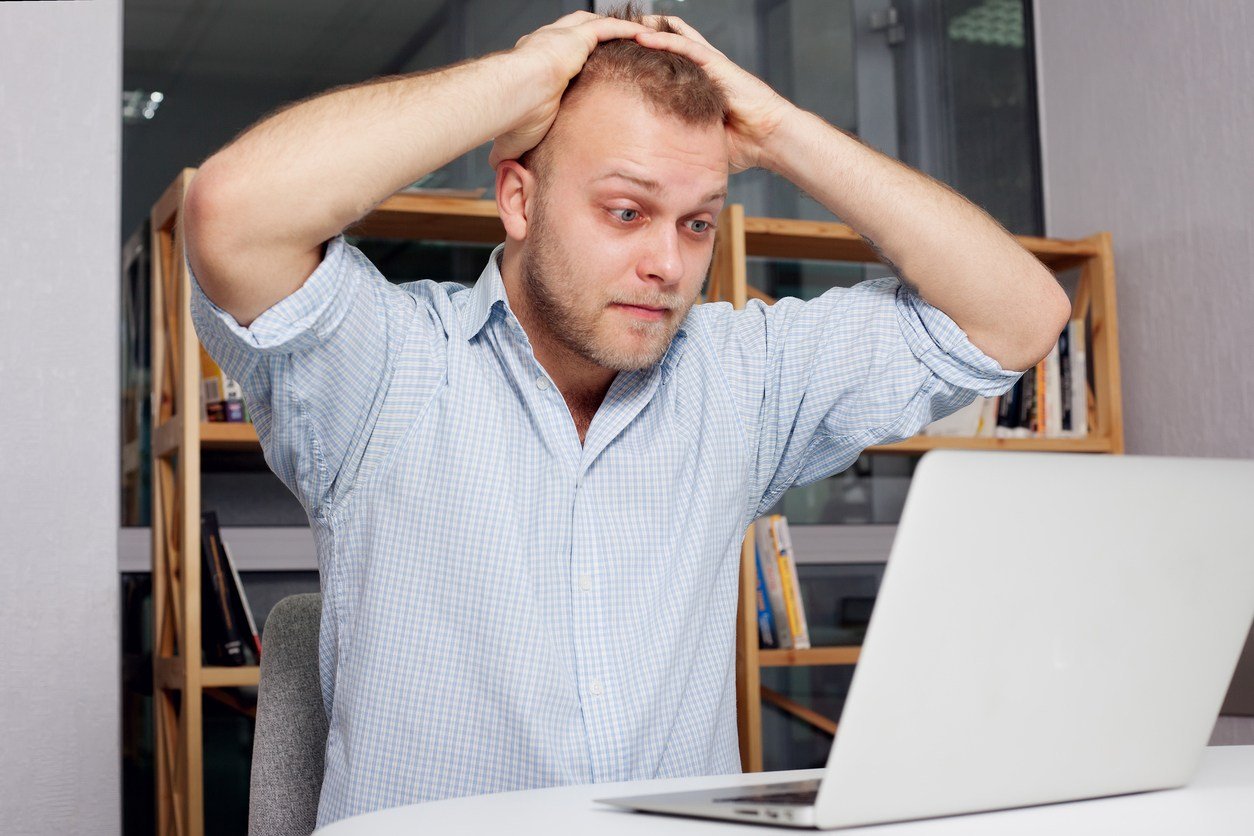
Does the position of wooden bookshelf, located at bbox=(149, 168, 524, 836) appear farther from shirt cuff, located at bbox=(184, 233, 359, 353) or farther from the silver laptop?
the silver laptop

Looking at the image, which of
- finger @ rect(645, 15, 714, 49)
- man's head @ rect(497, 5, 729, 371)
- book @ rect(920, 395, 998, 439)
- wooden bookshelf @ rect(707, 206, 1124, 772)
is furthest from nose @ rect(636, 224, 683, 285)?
book @ rect(920, 395, 998, 439)

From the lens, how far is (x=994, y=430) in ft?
9.37

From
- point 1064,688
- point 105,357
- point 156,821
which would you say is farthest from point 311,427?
point 156,821

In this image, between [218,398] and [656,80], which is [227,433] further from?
[656,80]

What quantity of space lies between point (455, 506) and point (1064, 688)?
709mm

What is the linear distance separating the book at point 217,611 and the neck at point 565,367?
1.20m

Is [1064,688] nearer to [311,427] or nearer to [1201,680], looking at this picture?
[1201,680]

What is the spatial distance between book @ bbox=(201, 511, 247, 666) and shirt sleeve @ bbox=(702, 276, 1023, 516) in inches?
49.4

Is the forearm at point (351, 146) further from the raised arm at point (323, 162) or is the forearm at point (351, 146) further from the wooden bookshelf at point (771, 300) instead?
the wooden bookshelf at point (771, 300)

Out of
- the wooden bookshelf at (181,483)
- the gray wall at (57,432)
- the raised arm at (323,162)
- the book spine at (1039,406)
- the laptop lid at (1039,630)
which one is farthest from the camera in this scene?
the book spine at (1039,406)

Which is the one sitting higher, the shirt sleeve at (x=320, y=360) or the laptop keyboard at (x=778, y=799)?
the shirt sleeve at (x=320, y=360)

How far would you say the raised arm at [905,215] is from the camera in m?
1.40

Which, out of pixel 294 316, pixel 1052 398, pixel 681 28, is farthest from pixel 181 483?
pixel 1052 398

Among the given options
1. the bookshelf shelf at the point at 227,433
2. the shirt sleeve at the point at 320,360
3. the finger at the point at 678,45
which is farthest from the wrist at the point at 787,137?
the bookshelf shelf at the point at 227,433
